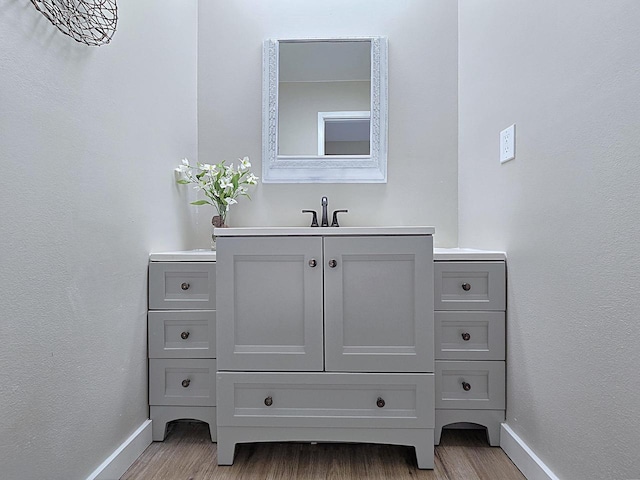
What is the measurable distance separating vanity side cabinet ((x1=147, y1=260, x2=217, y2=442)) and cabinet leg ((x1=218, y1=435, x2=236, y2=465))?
158 mm

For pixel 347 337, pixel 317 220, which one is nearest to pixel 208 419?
pixel 347 337

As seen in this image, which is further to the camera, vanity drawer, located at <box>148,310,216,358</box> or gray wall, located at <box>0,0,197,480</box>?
vanity drawer, located at <box>148,310,216,358</box>

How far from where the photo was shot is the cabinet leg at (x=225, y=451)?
4.58 feet

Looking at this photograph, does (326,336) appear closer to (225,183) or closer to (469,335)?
(469,335)

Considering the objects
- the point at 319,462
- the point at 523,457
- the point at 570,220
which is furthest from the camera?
the point at 319,462

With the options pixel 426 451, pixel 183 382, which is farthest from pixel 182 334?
pixel 426 451

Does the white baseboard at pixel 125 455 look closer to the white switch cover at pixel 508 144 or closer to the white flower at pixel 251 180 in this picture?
the white flower at pixel 251 180

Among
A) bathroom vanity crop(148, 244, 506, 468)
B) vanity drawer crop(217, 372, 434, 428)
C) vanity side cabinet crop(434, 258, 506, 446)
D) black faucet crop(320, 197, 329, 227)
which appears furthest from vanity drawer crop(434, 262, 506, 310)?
black faucet crop(320, 197, 329, 227)

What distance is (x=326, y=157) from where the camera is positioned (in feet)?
6.37

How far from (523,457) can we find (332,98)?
166cm

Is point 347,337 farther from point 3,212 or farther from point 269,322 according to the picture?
point 3,212

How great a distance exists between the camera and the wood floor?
4.40ft

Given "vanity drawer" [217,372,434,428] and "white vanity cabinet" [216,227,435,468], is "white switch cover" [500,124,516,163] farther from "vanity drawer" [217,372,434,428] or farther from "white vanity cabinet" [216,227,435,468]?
"vanity drawer" [217,372,434,428]

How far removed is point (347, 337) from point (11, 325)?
3.11 feet
